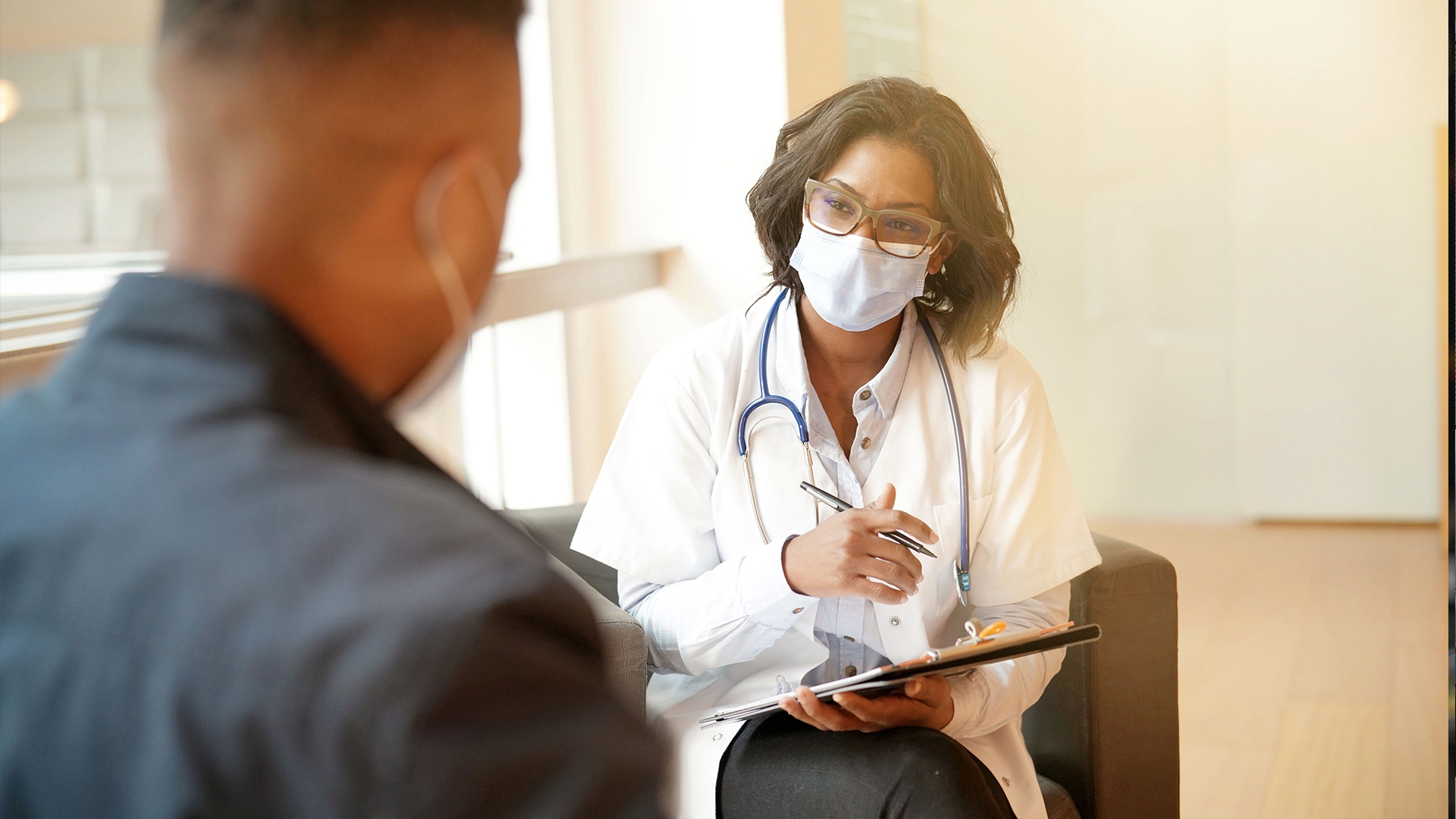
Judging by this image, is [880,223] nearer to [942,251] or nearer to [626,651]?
[942,251]

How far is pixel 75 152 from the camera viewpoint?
155cm

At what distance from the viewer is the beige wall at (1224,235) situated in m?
2.54

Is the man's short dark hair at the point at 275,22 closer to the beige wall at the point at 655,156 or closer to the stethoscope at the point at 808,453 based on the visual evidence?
the stethoscope at the point at 808,453

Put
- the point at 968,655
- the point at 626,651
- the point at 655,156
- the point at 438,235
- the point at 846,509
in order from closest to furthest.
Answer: the point at 438,235 → the point at 968,655 → the point at 626,651 → the point at 846,509 → the point at 655,156

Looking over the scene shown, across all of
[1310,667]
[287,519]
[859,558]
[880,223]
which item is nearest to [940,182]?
[880,223]

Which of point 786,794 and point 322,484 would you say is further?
point 786,794

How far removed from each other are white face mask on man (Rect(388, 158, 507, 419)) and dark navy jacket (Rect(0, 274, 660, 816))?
88 mm

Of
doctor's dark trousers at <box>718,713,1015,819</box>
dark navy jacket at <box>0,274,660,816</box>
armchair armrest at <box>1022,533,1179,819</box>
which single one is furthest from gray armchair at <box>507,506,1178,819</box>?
dark navy jacket at <box>0,274,660,816</box>

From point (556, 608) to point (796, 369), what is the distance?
48.3 inches

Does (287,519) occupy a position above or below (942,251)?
below

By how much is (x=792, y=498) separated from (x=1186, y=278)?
155 centimetres

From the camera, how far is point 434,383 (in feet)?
1.82

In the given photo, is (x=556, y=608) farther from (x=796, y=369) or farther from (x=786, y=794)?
(x=796, y=369)

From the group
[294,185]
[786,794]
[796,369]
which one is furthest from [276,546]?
[796,369]
